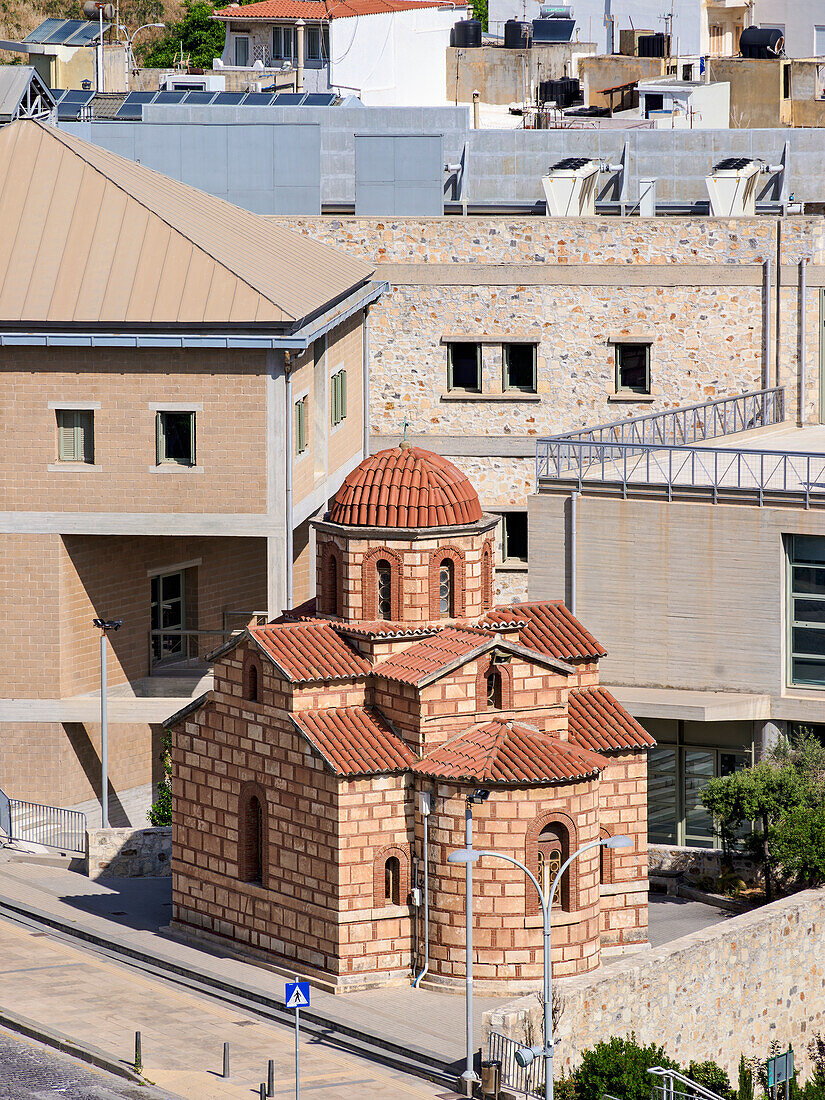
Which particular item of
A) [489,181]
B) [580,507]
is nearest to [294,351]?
[580,507]

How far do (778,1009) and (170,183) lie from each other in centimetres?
2840

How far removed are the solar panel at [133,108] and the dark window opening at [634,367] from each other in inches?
727

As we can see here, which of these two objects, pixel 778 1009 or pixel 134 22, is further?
pixel 134 22

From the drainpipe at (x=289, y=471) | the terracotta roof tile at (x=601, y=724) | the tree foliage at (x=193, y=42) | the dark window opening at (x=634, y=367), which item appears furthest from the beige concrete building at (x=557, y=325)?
the tree foliage at (x=193, y=42)

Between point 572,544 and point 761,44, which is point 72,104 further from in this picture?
point 761,44

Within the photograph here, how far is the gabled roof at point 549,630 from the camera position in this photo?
151ft

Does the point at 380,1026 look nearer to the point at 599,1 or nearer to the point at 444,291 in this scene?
the point at 444,291

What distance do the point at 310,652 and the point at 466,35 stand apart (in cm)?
5680

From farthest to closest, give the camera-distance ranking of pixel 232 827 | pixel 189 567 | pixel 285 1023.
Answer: pixel 189 567
pixel 232 827
pixel 285 1023

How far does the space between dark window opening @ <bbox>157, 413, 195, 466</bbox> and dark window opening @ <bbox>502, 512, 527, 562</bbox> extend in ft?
45.9

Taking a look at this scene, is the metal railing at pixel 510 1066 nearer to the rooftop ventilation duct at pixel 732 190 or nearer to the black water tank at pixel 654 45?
the rooftop ventilation duct at pixel 732 190

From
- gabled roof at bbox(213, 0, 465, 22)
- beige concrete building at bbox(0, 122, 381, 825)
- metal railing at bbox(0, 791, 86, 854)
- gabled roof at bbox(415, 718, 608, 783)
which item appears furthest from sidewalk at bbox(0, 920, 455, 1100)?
gabled roof at bbox(213, 0, 465, 22)

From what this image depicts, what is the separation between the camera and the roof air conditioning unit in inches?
2589

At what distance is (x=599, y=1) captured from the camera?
363 ft
